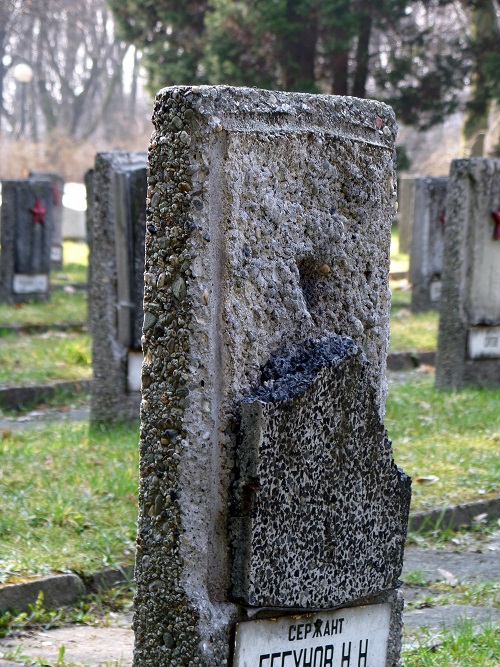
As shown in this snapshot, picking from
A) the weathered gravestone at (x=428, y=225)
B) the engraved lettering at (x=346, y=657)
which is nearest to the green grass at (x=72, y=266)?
the weathered gravestone at (x=428, y=225)

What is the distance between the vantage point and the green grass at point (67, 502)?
4.07 m

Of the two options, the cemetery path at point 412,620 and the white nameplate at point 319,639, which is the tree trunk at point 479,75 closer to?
the cemetery path at point 412,620

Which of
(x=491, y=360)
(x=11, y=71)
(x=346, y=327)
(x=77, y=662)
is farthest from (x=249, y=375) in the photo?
(x=11, y=71)

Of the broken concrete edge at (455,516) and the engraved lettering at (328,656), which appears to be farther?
the broken concrete edge at (455,516)

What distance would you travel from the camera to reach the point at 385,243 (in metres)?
2.80

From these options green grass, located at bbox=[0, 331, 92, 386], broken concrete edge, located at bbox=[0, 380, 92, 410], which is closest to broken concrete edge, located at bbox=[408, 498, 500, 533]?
broken concrete edge, located at bbox=[0, 380, 92, 410]

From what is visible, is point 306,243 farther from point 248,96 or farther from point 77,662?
point 77,662

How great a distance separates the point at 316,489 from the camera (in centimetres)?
247

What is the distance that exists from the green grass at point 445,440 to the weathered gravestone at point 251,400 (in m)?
2.51

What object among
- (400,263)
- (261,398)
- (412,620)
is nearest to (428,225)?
(400,263)

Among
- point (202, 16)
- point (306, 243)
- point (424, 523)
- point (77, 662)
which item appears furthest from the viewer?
point (202, 16)

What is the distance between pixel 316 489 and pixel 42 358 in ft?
22.2

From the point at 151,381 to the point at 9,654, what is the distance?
139cm

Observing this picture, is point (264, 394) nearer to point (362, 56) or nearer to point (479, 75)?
point (362, 56)
